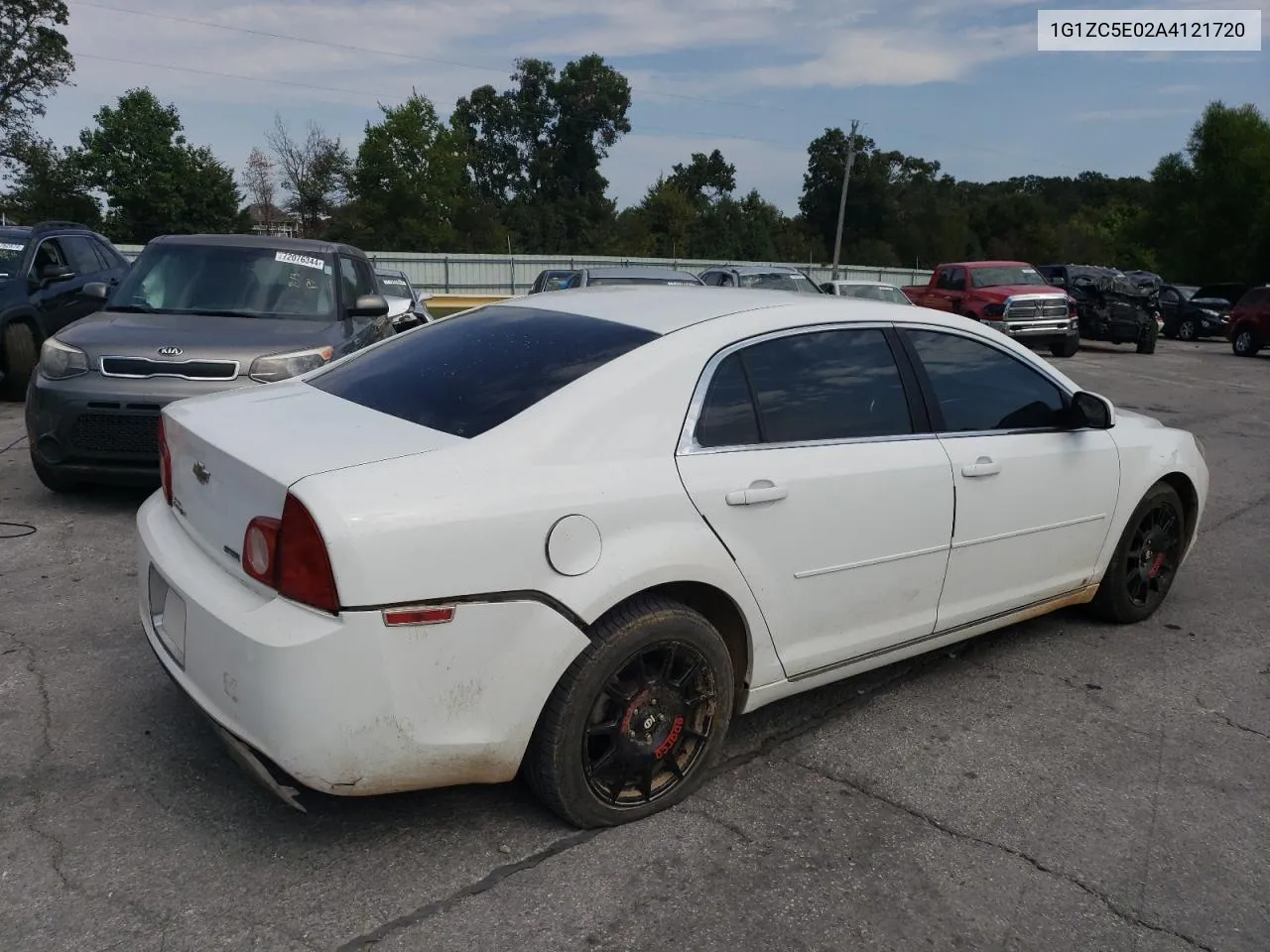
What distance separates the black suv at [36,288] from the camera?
Answer: 999 centimetres

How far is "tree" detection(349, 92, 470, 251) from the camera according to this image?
60.4 metres

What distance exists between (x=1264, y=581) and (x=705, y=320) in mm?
4260

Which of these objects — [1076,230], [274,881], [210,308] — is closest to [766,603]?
[274,881]

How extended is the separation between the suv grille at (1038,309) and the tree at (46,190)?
43.3m

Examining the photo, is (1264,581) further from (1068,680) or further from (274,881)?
(274,881)

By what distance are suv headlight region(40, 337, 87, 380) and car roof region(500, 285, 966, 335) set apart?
10.8ft

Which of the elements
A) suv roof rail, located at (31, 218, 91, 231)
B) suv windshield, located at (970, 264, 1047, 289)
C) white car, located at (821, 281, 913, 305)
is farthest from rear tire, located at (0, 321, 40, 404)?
suv windshield, located at (970, 264, 1047, 289)

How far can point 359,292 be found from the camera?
7.84 metres

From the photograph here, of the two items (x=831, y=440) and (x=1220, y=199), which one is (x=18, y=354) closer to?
(x=831, y=440)

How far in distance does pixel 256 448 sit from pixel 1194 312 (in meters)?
32.3

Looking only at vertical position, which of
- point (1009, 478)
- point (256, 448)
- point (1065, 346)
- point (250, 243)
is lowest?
point (1065, 346)

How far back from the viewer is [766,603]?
3.25 m

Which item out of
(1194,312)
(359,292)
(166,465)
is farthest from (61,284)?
(1194,312)

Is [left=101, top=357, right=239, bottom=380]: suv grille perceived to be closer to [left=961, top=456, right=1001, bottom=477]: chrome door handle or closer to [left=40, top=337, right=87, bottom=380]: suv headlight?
[left=40, top=337, right=87, bottom=380]: suv headlight
